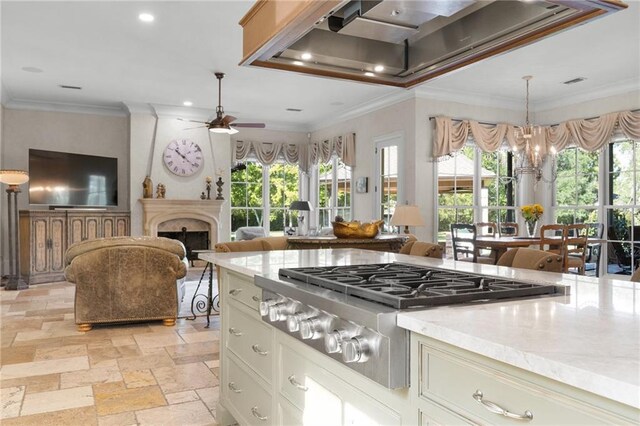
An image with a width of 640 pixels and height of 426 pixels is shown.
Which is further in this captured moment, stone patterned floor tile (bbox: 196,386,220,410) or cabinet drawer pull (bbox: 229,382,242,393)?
stone patterned floor tile (bbox: 196,386,220,410)

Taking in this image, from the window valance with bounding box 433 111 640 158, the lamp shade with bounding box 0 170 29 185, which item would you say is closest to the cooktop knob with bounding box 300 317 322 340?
the window valance with bounding box 433 111 640 158

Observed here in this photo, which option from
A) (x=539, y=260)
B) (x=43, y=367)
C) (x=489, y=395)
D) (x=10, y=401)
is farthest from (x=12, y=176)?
(x=489, y=395)

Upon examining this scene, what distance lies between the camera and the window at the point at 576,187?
22.8 ft

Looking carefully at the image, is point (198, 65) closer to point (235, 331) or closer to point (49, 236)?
point (49, 236)

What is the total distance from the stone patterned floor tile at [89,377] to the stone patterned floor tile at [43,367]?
0.11m

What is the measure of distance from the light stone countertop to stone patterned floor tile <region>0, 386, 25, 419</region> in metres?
2.62

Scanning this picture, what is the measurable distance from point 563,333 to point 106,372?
3272 mm

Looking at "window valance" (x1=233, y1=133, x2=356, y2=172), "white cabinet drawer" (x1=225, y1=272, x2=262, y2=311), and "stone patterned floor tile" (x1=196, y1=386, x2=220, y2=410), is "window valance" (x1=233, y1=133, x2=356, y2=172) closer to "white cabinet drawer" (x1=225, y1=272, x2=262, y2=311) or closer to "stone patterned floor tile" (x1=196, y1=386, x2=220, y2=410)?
"stone patterned floor tile" (x1=196, y1=386, x2=220, y2=410)

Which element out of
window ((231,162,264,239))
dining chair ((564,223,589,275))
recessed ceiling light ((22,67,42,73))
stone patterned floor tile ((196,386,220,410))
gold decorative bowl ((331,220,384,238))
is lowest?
stone patterned floor tile ((196,386,220,410))

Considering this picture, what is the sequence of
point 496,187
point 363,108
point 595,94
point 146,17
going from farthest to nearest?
point 363,108 → point 496,187 → point 595,94 → point 146,17

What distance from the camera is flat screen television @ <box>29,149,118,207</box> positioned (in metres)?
7.57

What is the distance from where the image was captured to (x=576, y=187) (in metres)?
7.19

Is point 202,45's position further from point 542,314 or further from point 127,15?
point 542,314

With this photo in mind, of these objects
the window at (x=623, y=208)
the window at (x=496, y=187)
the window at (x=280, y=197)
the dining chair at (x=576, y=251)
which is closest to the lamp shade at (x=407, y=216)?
the dining chair at (x=576, y=251)
